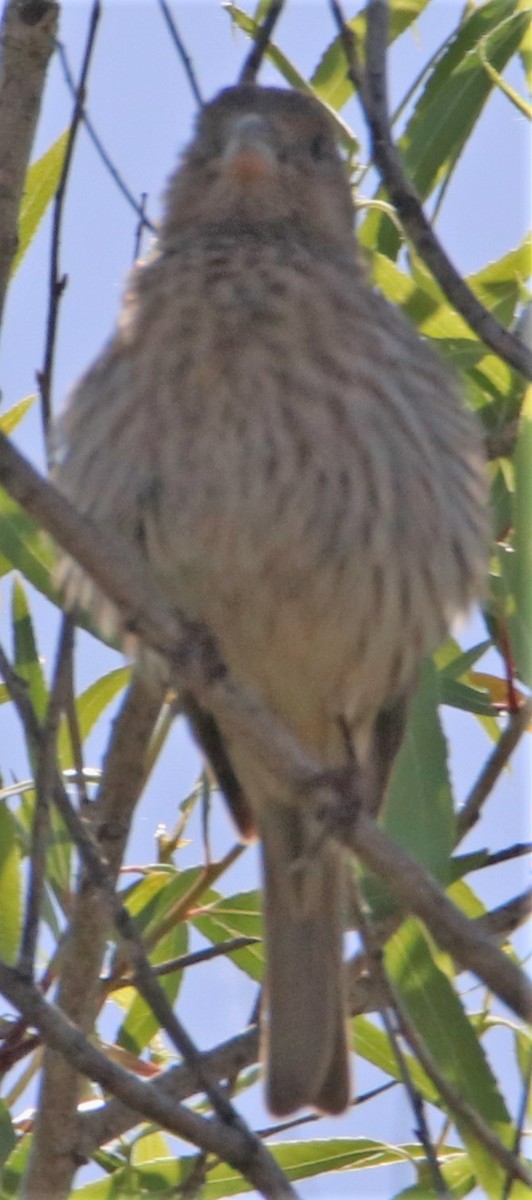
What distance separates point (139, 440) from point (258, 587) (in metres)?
0.38

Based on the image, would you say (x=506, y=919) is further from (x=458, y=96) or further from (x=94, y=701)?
(x=458, y=96)

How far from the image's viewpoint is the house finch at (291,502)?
353 centimetres

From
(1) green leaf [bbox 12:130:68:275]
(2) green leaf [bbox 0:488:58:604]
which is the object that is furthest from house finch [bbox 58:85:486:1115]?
(1) green leaf [bbox 12:130:68:275]

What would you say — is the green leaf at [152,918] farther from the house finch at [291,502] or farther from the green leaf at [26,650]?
the green leaf at [26,650]

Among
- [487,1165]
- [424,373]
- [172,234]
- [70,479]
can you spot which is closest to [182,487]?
[70,479]

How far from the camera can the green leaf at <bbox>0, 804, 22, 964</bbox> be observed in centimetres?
360

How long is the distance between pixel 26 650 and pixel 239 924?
0.79 m

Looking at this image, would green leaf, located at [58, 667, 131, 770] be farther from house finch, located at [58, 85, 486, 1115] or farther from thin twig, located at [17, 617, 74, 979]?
thin twig, located at [17, 617, 74, 979]

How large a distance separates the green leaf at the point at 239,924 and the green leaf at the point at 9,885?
0.45 metres

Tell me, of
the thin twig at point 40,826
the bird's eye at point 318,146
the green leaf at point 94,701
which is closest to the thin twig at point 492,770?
the green leaf at point 94,701

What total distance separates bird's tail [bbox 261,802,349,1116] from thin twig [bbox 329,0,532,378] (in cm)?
100

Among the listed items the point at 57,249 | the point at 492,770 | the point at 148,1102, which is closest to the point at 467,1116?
the point at 148,1102

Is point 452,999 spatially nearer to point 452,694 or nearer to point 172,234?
point 452,694

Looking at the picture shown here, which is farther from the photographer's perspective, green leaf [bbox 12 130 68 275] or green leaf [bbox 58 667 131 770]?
green leaf [bbox 58 667 131 770]
